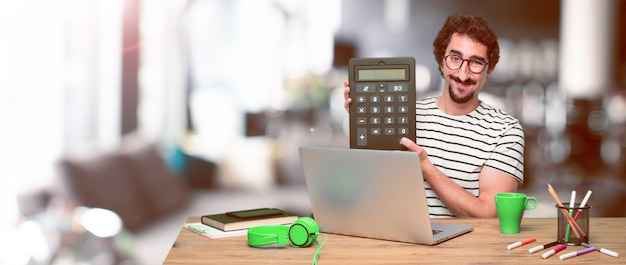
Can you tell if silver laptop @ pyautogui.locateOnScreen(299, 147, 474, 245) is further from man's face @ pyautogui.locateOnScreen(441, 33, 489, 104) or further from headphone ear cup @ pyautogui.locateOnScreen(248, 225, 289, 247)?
man's face @ pyautogui.locateOnScreen(441, 33, 489, 104)

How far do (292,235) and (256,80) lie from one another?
9.76ft

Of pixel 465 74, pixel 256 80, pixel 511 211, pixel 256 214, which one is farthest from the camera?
pixel 256 80

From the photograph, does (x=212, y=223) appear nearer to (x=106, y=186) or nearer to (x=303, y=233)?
(x=303, y=233)

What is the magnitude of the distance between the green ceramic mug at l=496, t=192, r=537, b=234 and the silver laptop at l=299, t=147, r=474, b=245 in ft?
0.26

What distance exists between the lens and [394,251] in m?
1.33

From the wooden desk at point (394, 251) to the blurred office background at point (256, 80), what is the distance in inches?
109

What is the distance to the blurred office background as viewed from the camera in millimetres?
4039

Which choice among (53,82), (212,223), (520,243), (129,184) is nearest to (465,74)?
(520,243)

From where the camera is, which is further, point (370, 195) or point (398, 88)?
point (398, 88)

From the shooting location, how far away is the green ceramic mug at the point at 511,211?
149 cm

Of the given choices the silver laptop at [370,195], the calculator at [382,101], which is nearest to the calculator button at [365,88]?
the calculator at [382,101]

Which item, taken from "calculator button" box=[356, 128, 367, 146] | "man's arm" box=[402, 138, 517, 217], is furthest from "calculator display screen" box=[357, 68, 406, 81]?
"man's arm" box=[402, 138, 517, 217]

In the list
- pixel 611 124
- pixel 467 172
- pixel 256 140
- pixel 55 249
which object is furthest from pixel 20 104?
pixel 611 124

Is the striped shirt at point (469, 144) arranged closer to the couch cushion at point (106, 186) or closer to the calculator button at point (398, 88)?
the calculator button at point (398, 88)
